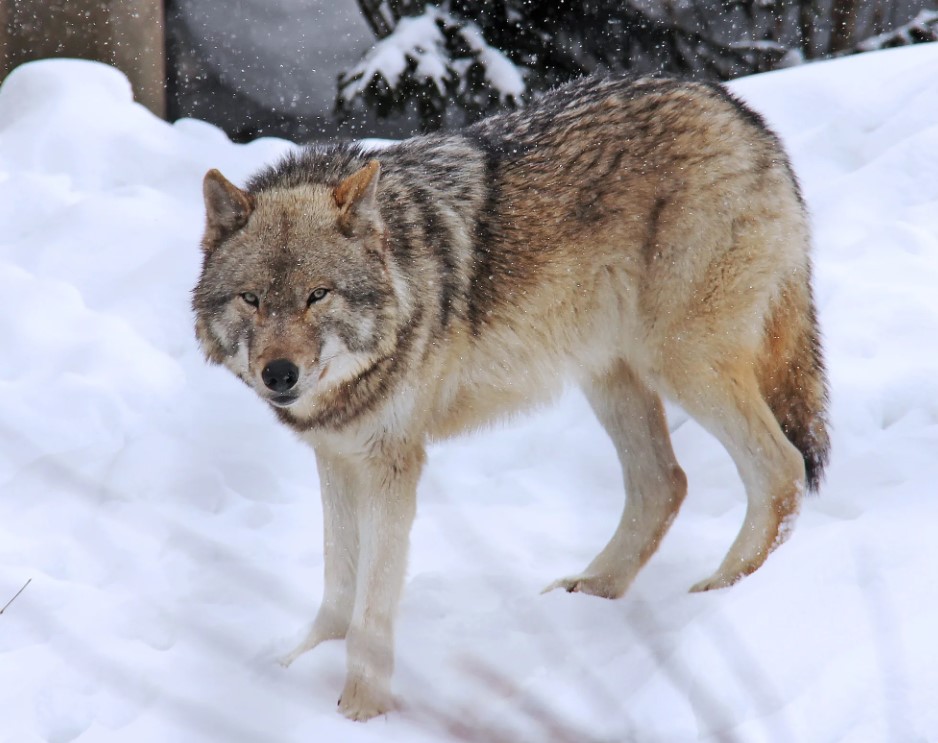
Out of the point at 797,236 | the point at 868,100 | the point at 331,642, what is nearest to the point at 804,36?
the point at 868,100

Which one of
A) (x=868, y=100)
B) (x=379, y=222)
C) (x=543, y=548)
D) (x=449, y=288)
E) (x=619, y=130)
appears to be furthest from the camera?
(x=868, y=100)

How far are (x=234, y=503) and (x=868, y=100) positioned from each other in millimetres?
4525

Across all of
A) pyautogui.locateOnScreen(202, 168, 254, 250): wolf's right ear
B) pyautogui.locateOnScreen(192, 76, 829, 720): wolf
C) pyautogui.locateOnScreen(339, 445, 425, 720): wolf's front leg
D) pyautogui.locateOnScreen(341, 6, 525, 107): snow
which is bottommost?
pyautogui.locateOnScreen(341, 6, 525, 107): snow

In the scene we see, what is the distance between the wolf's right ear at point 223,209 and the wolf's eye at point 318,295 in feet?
1.31

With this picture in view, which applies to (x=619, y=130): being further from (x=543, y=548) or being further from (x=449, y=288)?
(x=543, y=548)

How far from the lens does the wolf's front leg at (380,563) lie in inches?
123

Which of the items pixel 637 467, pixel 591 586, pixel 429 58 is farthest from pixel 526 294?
pixel 429 58

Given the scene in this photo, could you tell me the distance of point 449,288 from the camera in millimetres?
3404

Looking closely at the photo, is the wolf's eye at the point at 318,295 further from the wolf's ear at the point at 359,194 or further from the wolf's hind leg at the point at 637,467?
the wolf's hind leg at the point at 637,467

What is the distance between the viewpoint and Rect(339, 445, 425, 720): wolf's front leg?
3.13m

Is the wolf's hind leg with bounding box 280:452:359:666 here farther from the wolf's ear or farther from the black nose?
the wolf's ear

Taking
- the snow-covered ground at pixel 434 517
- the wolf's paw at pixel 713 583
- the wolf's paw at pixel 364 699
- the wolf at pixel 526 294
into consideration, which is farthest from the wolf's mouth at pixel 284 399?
the wolf's paw at pixel 713 583

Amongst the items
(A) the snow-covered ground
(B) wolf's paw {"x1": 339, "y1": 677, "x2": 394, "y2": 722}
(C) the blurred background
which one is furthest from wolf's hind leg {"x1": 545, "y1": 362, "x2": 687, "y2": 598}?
(C) the blurred background

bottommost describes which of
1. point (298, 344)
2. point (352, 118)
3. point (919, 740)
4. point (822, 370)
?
point (352, 118)
